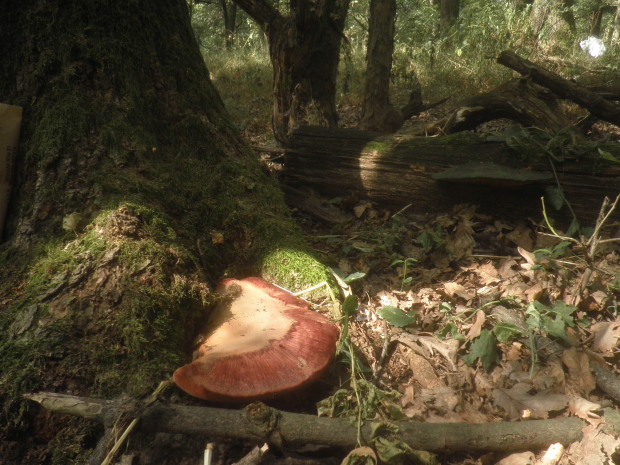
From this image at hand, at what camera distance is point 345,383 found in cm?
188

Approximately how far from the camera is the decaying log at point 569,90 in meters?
4.23

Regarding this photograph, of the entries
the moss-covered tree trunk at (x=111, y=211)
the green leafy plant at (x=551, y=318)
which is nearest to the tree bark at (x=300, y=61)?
the moss-covered tree trunk at (x=111, y=211)

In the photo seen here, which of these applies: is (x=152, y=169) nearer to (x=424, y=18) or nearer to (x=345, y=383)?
(x=345, y=383)

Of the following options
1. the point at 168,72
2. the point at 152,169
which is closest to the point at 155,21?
the point at 168,72

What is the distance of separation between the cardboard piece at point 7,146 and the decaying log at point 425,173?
218cm

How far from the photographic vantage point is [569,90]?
172 inches

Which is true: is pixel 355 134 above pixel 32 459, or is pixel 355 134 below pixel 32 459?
above

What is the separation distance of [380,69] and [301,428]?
18.1 ft

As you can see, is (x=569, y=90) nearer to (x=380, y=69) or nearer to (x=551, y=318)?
(x=380, y=69)

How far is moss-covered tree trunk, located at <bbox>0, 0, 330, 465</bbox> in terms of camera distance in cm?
165

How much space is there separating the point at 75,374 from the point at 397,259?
208 cm

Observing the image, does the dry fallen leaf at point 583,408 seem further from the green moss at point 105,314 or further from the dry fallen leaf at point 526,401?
the green moss at point 105,314

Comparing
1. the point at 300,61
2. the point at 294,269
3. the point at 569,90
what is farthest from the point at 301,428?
the point at 300,61

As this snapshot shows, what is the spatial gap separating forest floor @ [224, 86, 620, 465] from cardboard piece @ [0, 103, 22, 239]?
1946 millimetres
